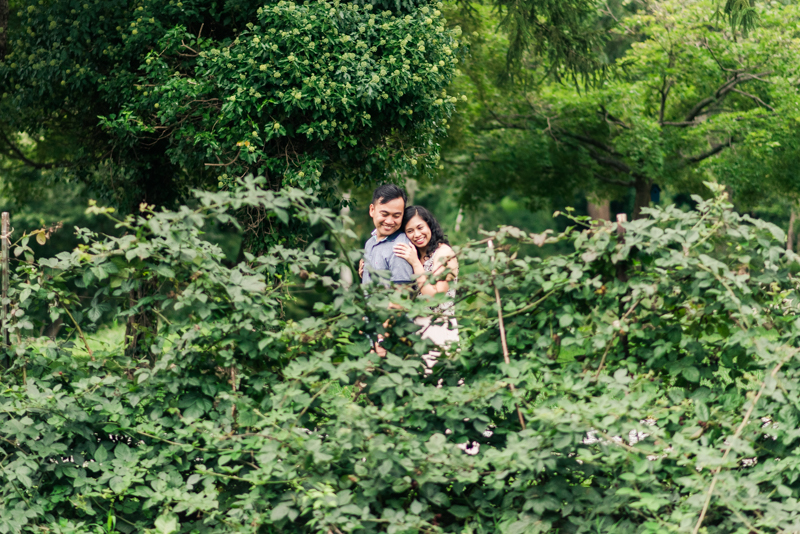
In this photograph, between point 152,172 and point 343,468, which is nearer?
point 343,468

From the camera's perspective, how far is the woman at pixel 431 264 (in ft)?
11.3

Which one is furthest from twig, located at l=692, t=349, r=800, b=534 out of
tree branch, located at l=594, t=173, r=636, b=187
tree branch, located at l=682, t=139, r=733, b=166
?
tree branch, located at l=594, t=173, r=636, b=187

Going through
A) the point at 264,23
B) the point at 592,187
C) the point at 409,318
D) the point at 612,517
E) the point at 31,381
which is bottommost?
the point at 592,187

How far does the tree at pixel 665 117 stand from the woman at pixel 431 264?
851 centimetres

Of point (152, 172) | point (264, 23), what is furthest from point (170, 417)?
point (152, 172)

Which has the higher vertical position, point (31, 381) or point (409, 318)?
point (409, 318)

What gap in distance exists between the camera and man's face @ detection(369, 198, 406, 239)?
5.08 meters

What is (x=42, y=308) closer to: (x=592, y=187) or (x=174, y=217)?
(x=174, y=217)

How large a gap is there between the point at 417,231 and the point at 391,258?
0.33 m

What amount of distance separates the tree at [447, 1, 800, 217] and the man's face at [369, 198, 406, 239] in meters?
8.67

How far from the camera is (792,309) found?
338cm

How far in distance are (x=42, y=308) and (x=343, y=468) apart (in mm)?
1884

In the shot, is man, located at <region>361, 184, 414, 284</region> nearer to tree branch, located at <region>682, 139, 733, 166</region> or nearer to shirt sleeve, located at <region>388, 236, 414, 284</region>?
shirt sleeve, located at <region>388, 236, 414, 284</region>

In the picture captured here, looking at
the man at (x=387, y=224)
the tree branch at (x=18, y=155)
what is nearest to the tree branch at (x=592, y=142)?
the tree branch at (x=18, y=155)
